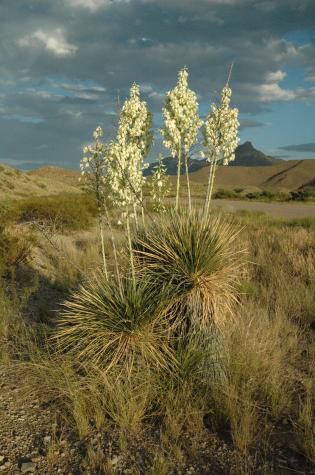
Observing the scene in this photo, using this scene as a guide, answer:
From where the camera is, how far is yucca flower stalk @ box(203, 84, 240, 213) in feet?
18.6

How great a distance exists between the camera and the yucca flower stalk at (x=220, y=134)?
5668mm

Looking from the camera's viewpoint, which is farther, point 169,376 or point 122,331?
point 122,331

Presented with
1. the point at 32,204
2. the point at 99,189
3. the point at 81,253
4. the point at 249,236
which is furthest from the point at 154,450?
the point at 32,204

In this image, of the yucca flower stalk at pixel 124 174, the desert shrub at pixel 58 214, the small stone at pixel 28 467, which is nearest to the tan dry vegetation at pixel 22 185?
the desert shrub at pixel 58 214

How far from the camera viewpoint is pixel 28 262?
35.1ft

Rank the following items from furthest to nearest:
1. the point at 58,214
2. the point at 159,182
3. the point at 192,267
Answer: the point at 58,214
the point at 159,182
the point at 192,267

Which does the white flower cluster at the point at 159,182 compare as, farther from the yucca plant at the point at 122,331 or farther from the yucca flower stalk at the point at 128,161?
the yucca plant at the point at 122,331

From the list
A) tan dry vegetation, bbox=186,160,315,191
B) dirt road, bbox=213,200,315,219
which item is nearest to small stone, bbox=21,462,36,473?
dirt road, bbox=213,200,315,219

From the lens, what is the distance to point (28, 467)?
362 centimetres


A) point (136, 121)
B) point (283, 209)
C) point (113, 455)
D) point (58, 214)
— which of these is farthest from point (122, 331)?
point (283, 209)

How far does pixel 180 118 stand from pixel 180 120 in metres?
0.05

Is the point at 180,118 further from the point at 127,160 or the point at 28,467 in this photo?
the point at 28,467

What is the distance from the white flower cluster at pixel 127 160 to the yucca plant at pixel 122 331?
931 mm

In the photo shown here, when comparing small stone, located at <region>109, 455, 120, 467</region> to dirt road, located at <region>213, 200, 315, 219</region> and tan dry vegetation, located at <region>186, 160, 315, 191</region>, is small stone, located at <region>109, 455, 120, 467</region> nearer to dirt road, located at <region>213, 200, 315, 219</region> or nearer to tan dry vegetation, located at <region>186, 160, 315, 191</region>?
dirt road, located at <region>213, 200, 315, 219</region>
